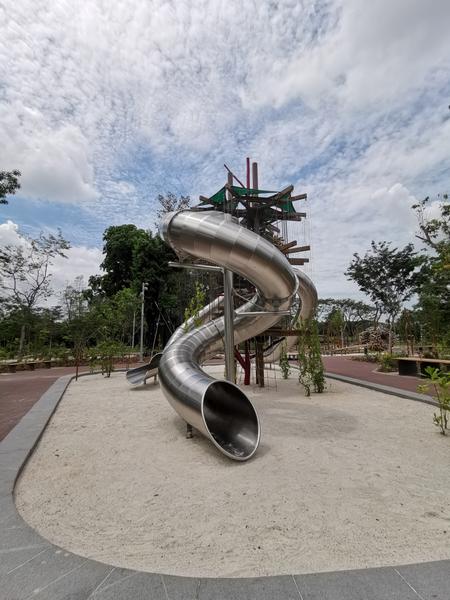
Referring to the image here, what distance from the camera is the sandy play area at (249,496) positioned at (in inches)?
95.0

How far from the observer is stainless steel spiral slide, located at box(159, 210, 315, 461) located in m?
4.90

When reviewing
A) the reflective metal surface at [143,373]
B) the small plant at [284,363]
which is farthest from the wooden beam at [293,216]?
the reflective metal surface at [143,373]

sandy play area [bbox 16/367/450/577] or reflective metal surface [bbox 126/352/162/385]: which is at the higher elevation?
reflective metal surface [bbox 126/352/162/385]

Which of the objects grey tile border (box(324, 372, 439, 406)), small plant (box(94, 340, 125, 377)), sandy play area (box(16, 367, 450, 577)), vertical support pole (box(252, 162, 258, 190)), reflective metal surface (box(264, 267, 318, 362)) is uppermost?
vertical support pole (box(252, 162, 258, 190))

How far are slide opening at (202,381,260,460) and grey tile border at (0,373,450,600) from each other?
2.20 meters

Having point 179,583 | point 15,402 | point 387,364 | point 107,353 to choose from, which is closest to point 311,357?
point 387,364

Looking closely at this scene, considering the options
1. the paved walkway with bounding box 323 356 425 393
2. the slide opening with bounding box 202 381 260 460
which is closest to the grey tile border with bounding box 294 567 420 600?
the slide opening with bounding box 202 381 260 460

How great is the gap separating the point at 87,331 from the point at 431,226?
61.2 ft

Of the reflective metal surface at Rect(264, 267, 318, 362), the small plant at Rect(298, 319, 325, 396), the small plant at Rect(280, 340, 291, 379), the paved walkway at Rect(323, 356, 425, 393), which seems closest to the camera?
the small plant at Rect(298, 319, 325, 396)

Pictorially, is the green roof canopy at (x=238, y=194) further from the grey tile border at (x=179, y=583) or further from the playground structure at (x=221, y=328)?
the grey tile border at (x=179, y=583)

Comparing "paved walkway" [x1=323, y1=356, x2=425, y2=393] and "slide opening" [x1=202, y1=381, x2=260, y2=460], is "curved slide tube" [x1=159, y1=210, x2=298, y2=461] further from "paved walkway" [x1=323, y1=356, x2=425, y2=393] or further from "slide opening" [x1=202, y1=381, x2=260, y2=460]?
"paved walkway" [x1=323, y1=356, x2=425, y2=393]

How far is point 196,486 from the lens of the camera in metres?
3.62

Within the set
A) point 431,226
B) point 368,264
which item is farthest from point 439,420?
point 368,264

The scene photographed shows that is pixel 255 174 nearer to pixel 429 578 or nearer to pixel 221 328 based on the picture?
pixel 221 328
